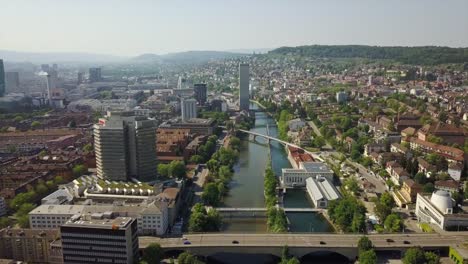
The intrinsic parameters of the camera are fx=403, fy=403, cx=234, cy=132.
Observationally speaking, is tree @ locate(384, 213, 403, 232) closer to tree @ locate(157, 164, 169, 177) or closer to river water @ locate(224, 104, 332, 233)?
river water @ locate(224, 104, 332, 233)

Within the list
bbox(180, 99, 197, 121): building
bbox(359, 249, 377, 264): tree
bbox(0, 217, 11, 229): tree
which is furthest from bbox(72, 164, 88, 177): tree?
bbox(180, 99, 197, 121): building

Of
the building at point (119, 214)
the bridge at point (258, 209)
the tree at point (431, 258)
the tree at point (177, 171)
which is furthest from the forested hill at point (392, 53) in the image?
the building at point (119, 214)

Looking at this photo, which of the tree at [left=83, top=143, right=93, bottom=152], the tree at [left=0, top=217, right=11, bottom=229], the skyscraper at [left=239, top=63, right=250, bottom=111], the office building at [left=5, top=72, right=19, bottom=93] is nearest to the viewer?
the tree at [left=0, top=217, right=11, bottom=229]

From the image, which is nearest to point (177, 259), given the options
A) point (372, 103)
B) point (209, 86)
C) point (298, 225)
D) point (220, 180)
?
point (298, 225)

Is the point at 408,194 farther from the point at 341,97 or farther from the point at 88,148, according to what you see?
the point at 341,97

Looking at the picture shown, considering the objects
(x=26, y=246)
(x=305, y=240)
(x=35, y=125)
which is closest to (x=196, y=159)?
(x=305, y=240)

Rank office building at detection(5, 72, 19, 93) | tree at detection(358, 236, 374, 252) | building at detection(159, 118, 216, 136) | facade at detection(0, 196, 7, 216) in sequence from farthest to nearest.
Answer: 1. office building at detection(5, 72, 19, 93)
2. building at detection(159, 118, 216, 136)
3. facade at detection(0, 196, 7, 216)
4. tree at detection(358, 236, 374, 252)
